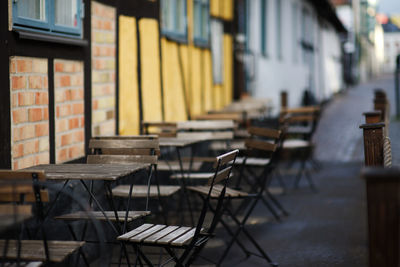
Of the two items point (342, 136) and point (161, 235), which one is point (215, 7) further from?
point (161, 235)

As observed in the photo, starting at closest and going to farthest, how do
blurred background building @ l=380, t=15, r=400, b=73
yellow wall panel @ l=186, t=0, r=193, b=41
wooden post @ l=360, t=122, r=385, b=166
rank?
wooden post @ l=360, t=122, r=385, b=166
yellow wall panel @ l=186, t=0, r=193, b=41
blurred background building @ l=380, t=15, r=400, b=73

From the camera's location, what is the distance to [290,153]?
11.6 metres

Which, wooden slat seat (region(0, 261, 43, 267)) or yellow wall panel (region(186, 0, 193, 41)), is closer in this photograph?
wooden slat seat (region(0, 261, 43, 267))

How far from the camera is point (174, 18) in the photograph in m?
8.88

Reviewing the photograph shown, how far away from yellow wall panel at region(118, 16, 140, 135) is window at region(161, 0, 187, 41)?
1034mm

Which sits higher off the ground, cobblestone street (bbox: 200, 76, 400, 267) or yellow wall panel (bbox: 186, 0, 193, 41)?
yellow wall panel (bbox: 186, 0, 193, 41)

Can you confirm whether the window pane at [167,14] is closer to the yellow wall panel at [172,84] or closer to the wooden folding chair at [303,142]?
the yellow wall panel at [172,84]

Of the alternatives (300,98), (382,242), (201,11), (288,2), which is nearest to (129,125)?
(201,11)

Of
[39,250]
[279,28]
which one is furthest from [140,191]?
[279,28]

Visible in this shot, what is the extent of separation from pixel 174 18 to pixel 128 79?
73.3 inches

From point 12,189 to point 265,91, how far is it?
11.6 metres

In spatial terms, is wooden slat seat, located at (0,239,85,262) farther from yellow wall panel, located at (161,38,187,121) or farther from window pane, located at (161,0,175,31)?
window pane, located at (161,0,175,31)

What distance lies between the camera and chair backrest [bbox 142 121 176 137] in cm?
734

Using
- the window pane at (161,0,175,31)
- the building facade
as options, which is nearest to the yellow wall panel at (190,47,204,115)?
the building facade
